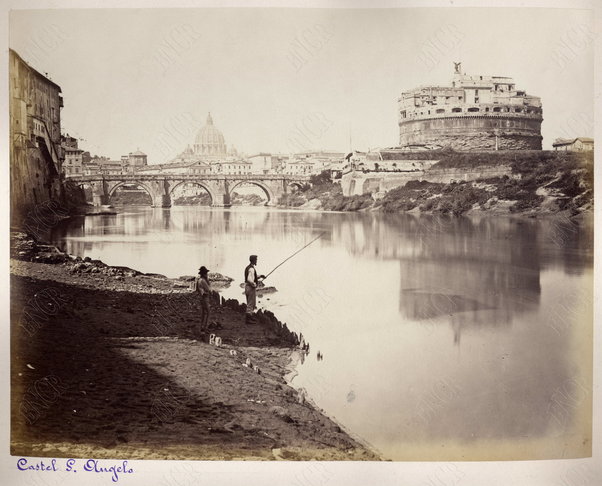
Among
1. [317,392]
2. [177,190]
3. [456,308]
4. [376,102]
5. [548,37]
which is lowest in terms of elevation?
[317,392]

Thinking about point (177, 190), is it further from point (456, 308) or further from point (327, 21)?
point (456, 308)

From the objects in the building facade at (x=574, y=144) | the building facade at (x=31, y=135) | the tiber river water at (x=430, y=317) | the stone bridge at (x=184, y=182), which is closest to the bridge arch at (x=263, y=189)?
the stone bridge at (x=184, y=182)

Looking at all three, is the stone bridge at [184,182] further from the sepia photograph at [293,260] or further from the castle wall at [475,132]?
the castle wall at [475,132]

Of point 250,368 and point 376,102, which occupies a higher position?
point 376,102

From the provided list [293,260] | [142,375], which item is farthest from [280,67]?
[142,375]

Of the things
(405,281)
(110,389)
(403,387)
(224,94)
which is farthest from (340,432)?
(224,94)
